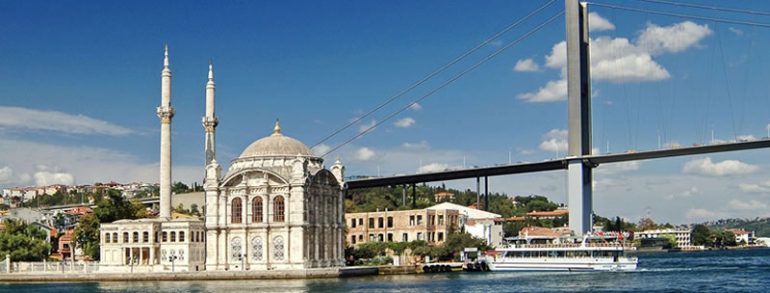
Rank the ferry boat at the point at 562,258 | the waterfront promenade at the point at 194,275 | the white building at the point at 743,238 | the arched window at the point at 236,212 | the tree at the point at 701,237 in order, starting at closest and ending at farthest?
the waterfront promenade at the point at 194,275 < the arched window at the point at 236,212 < the ferry boat at the point at 562,258 < the tree at the point at 701,237 < the white building at the point at 743,238

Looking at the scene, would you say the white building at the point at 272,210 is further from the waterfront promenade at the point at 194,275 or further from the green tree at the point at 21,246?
the green tree at the point at 21,246

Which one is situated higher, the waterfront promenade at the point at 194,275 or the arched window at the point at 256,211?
the arched window at the point at 256,211

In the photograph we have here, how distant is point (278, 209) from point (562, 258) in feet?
51.3

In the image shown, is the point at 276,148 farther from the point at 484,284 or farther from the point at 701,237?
the point at 701,237

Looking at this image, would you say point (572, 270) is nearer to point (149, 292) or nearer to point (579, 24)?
point (579, 24)

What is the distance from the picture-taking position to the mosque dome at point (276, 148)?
185 ft

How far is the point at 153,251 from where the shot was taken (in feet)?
188

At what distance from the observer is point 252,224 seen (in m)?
55.6

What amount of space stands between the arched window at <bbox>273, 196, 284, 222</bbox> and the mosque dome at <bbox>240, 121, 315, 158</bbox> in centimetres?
248

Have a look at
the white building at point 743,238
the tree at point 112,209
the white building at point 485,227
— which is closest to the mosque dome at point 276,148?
the tree at point 112,209

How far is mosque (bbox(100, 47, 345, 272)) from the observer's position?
54781 millimetres

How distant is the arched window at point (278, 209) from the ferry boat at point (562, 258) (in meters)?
13.1

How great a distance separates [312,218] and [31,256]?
17.6m

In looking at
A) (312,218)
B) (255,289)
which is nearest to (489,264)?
(312,218)
